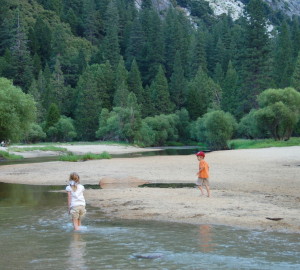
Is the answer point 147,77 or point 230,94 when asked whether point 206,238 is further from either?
point 147,77

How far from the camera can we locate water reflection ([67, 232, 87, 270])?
10617 millimetres

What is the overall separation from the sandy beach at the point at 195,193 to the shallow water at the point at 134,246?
1.31m

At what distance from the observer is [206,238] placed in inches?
521

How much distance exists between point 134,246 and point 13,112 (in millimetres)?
35893

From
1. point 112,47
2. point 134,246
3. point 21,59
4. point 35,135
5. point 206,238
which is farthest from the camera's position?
point 112,47

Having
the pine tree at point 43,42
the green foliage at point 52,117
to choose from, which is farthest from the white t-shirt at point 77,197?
the pine tree at point 43,42

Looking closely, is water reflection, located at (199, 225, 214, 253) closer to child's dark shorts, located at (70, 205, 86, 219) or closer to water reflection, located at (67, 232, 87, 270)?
water reflection, located at (67, 232, 87, 270)

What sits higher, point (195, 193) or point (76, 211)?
point (76, 211)

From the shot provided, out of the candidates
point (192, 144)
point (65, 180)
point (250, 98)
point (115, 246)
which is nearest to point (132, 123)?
point (192, 144)

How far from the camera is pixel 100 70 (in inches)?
4936

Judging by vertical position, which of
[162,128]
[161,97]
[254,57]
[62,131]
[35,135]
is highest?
[254,57]

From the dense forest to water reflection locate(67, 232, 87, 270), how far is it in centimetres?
3625

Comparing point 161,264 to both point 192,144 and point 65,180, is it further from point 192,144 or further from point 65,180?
point 192,144

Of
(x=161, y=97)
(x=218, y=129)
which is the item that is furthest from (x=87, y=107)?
(x=218, y=129)
